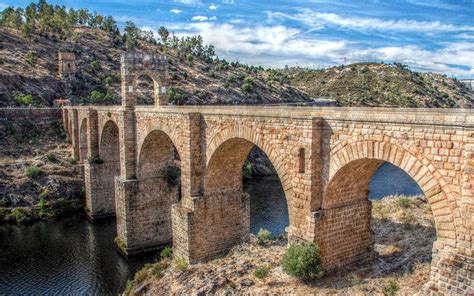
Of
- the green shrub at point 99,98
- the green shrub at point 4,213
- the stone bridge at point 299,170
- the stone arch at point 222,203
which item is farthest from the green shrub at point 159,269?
the green shrub at point 99,98

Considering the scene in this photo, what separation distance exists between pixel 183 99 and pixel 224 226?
35.8 meters

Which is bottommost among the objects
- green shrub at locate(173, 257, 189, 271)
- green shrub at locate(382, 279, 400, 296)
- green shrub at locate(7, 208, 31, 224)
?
green shrub at locate(7, 208, 31, 224)

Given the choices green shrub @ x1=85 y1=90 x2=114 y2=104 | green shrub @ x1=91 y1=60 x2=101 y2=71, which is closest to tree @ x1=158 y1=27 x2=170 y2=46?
green shrub @ x1=91 y1=60 x2=101 y2=71

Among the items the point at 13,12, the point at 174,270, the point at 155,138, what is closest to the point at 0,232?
the point at 155,138

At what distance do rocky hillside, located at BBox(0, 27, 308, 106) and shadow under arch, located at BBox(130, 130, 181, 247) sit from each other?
87.0ft

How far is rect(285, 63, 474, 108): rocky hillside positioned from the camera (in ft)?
203

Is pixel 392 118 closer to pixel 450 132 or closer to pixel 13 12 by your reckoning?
pixel 450 132

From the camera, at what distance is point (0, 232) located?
81.6ft

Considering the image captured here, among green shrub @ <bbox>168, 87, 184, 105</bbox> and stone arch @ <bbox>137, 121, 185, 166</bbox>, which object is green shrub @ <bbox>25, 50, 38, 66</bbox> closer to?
green shrub @ <bbox>168, 87, 184, 105</bbox>

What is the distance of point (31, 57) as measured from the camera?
49188mm

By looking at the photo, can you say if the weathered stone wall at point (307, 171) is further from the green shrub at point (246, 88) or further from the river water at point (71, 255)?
the green shrub at point (246, 88)

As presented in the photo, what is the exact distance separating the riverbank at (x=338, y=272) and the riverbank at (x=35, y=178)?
1427 centimetres

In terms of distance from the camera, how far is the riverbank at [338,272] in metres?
11.2

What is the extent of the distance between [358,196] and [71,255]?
15799 millimetres
